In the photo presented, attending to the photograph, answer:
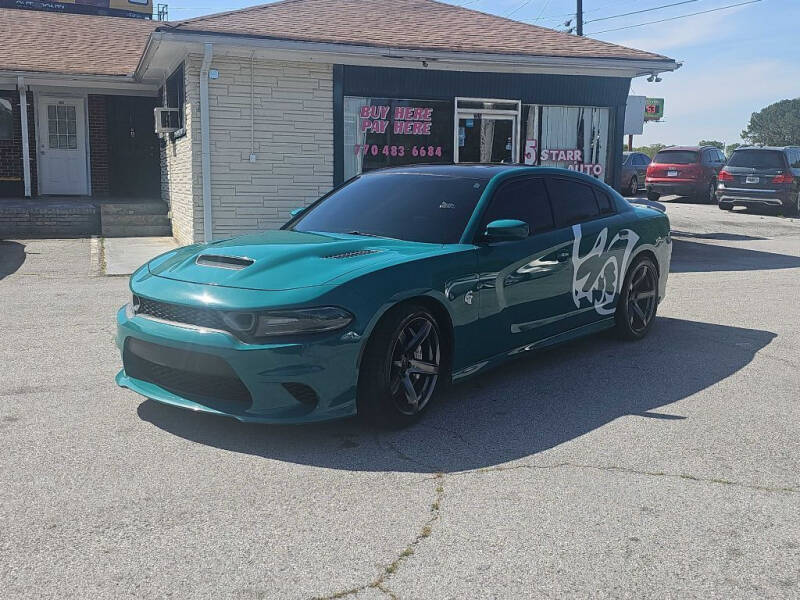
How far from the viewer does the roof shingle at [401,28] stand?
11875 millimetres

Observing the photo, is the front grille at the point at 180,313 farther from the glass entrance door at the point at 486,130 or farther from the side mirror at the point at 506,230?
the glass entrance door at the point at 486,130

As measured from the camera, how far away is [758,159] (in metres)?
22.2

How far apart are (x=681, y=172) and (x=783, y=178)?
3865 mm

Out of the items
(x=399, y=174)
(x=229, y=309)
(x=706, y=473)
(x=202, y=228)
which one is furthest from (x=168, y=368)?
(x=202, y=228)

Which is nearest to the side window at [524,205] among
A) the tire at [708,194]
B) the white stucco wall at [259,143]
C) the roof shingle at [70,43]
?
the white stucco wall at [259,143]

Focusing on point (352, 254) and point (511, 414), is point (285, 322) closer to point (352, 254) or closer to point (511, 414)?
point (352, 254)

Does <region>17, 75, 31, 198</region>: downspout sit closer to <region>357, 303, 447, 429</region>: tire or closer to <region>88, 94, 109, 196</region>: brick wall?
<region>88, 94, 109, 196</region>: brick wall

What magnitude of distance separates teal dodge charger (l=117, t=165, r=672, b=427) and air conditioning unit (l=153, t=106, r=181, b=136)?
9.01m

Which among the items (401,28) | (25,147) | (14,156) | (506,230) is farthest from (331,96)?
(14,156)

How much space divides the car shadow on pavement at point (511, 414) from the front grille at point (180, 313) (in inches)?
24.6

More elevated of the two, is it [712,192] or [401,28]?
[401,28]

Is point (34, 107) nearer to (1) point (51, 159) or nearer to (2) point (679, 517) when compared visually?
(1) point (51, 159)

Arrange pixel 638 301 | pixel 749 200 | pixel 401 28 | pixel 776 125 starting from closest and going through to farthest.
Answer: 1. pixel 638 301
2. pixel 401 28
3. pixel 749 200
4. pixel 776 125

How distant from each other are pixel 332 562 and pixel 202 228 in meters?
9.74
